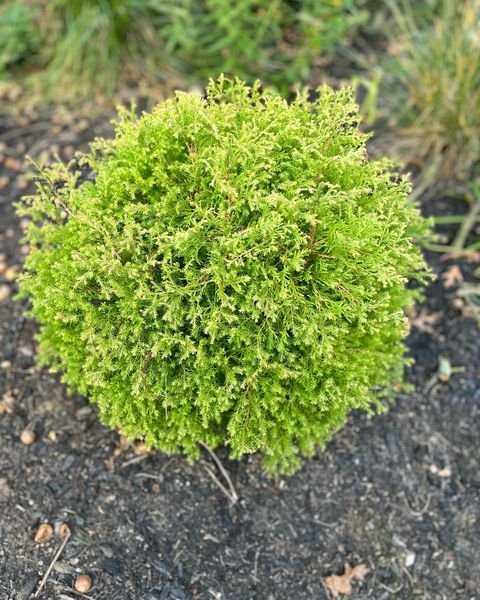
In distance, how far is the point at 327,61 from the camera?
15.0 ft

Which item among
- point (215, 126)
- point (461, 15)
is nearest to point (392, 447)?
point (215, 126)

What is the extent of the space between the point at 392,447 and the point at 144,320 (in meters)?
1.41

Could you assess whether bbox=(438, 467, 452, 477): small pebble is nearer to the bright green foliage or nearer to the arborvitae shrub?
the arborvitae shrub

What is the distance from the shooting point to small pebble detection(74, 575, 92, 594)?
2.25 m

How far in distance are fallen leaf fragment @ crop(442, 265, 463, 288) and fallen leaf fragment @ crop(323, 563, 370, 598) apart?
1673 millimetres

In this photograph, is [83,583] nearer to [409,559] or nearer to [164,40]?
[409,559]

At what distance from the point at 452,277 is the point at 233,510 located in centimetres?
186

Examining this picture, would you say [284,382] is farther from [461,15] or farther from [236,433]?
[461,15]

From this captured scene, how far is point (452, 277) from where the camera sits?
346 cm

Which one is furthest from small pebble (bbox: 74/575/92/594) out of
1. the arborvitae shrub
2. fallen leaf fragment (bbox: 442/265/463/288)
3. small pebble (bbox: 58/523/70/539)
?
fallen leaf fragment (bbox: 442/265/463/288)

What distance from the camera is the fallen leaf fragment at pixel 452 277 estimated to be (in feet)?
11.3

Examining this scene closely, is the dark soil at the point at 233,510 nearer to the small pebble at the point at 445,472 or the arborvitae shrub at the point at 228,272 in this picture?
the small pebble at the point at 445,472

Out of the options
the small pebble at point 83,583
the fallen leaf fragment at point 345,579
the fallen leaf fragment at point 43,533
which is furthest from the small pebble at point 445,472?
the fallen leaf fragment at point 43,533

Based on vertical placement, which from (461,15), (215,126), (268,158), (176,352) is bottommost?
(176,352)
